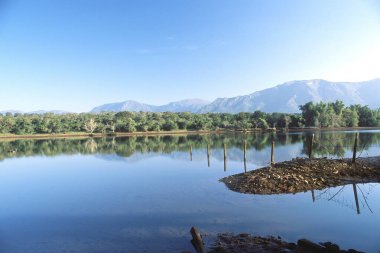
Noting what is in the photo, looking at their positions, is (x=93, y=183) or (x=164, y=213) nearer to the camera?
(x=164, y=213)

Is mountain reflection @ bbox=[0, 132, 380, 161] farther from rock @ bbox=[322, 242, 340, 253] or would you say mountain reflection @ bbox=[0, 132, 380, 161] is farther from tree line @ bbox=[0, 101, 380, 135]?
tree line @ bbox=[0, 101, 380, 135]

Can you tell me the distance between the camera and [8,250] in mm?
12484

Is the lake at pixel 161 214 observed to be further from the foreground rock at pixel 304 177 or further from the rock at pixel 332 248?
the rock at pixel 332 248

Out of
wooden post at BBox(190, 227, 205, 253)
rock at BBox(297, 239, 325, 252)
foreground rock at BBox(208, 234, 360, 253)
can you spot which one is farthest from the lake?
rock at BBox(297, 239, 325, 252)

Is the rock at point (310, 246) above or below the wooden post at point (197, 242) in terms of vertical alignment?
above

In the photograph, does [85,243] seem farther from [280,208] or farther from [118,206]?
[280,208]

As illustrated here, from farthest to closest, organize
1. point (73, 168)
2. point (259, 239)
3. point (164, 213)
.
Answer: point (73, 168) < point (164, 213) < point (259, 239)

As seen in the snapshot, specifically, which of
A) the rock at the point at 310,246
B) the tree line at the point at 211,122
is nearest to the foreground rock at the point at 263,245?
the rock at the point at 310,246

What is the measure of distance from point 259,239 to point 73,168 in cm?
3065

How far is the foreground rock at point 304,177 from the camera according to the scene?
2088 centimetres

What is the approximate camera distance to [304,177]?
2234 centimetres

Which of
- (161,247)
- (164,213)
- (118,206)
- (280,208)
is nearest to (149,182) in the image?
(118,206)

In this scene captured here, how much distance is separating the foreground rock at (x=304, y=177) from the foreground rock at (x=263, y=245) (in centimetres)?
834

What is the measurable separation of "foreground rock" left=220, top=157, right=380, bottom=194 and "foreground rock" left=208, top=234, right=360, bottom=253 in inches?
328
